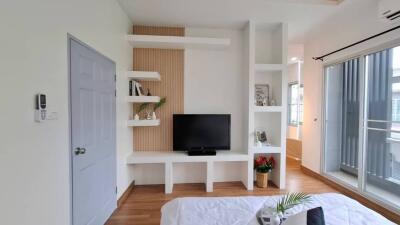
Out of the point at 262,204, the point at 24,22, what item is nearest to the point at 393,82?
the point at 262,204

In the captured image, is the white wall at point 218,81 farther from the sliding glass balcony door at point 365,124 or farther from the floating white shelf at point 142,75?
the sliding glass balcony door at point 365,124

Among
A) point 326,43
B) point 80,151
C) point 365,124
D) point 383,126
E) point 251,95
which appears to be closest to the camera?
point 80,151

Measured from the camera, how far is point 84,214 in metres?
2.02

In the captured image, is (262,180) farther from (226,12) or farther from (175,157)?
(226,12)

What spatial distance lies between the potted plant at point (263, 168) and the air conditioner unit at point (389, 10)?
8.25 feet

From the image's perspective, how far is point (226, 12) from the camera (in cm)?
312

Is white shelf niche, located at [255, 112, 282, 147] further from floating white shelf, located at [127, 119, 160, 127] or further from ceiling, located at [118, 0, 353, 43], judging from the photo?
floating white shelf, located at [127, 119, 160, 127]

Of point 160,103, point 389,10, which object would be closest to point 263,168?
point 160,103

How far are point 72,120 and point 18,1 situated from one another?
3.02 feet

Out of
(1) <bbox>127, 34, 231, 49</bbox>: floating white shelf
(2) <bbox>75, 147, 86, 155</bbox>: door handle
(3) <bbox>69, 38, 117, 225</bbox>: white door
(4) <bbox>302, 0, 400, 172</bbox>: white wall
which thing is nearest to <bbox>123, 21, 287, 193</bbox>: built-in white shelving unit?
(1) <bbox>127, 34, 231, 49</bbox>: floating white shelf

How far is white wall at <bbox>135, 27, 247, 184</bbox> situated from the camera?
3713 mm

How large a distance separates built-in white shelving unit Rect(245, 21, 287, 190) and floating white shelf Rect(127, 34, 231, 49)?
532mm

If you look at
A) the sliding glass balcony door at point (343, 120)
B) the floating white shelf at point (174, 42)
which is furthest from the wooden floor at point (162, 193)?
the floating white shelf at point (174, 42)

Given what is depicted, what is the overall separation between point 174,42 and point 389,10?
274cm
